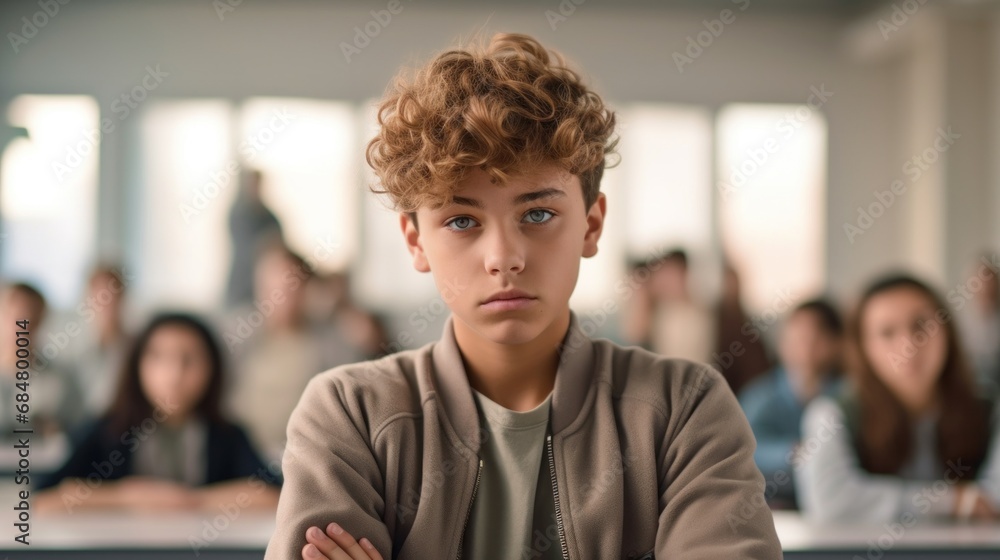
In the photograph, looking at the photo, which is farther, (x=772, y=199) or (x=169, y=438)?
(x=772, y=199)

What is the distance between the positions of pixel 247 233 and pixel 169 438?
4.60 m

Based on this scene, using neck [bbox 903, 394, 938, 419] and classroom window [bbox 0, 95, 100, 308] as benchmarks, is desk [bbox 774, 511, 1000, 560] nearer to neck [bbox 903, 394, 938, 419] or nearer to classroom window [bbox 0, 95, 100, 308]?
neck [bbox 903, 394, 938, 419]

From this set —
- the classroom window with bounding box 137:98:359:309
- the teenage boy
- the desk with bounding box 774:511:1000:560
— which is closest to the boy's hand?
the teenage boy

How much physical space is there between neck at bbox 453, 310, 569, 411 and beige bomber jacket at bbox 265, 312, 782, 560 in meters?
0.03

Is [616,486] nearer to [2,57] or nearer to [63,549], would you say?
[63,549]

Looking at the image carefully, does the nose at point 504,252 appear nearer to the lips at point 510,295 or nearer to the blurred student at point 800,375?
the lips at point 510,295

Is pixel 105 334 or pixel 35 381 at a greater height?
pixel 105 334

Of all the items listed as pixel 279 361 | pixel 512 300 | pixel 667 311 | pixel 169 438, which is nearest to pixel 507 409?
pixel 512 300

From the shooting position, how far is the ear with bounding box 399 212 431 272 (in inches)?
55.3

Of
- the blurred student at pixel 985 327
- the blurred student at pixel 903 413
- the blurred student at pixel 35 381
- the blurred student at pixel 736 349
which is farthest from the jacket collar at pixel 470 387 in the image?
the blurred student at pixel 985 327

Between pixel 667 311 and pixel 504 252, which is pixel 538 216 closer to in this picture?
pixel 504 252

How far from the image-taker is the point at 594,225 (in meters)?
1.45

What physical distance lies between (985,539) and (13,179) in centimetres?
763

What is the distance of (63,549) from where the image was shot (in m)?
1.67
